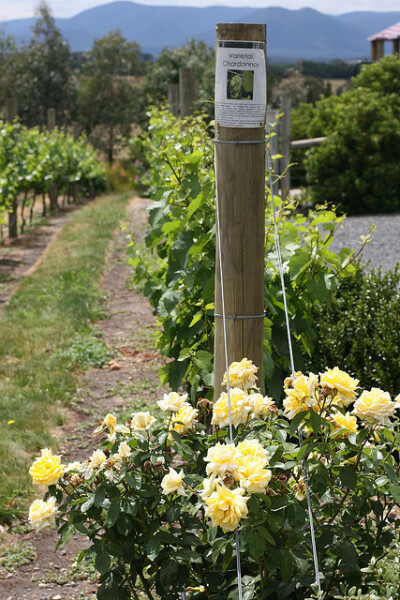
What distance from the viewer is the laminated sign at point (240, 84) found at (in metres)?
2.17

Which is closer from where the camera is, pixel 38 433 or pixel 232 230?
pixel 232 230

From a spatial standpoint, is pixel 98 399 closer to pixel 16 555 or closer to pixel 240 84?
pixel 16 555

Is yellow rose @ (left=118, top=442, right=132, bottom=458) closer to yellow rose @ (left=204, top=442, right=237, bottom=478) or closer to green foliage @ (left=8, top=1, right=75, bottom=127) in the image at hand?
yellow rose @ (left=204, top=442, right=237, bottom=478)

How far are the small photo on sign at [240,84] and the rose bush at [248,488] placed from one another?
0.86 metres

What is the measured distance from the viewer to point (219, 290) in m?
2.42

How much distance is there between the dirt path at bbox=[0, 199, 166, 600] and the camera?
291 cm

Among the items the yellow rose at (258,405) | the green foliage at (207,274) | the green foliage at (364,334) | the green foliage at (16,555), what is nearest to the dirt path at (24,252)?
the green foliage at (207,274)

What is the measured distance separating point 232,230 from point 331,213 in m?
0.92

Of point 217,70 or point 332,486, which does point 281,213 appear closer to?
point 217,70

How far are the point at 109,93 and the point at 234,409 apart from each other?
1089 inches

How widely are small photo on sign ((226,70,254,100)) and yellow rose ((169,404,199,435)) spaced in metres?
0.99

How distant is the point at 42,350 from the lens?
5.86 meters

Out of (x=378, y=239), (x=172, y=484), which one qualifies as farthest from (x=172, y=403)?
(x=378, y=239)

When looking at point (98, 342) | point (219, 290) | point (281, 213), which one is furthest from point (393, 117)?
point (219, 290)
